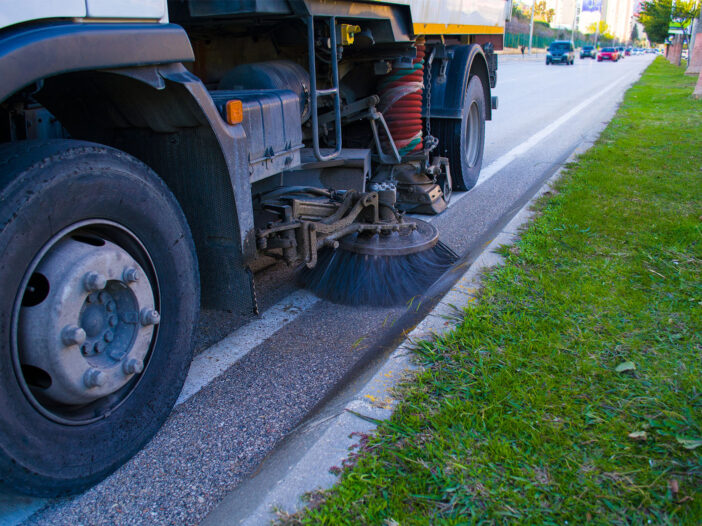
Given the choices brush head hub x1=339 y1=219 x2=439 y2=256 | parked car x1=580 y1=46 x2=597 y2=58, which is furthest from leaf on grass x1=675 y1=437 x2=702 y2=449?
parked car x1=580 y1=46 x2=597 y2=58

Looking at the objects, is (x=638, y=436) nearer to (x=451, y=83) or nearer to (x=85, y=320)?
(x=85, y=320)

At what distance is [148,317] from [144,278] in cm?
13

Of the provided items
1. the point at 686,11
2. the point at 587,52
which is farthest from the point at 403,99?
the point at 587,52

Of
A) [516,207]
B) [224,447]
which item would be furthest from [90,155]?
[516,207]

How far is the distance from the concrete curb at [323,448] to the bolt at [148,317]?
630 mm

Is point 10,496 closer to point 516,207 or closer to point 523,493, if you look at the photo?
point 523,493

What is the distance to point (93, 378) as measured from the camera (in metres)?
1.77

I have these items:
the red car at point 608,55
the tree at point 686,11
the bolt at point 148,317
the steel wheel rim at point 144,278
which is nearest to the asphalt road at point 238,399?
the steel wheel rim at point 144,278

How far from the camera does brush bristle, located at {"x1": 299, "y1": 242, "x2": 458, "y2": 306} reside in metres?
3.48

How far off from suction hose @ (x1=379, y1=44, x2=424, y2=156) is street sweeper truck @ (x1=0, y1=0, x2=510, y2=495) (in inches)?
16.1

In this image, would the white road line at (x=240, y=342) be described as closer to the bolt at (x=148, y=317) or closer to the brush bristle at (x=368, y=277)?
the brush bristle at (x=368, y=277)

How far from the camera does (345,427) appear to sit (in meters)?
2.06

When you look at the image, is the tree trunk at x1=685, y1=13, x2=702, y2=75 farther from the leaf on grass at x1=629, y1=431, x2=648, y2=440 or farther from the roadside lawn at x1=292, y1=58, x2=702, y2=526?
the leaf on grass at x1=629, y1=431, x2=648, y2=440

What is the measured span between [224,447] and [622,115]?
38.5 feet
